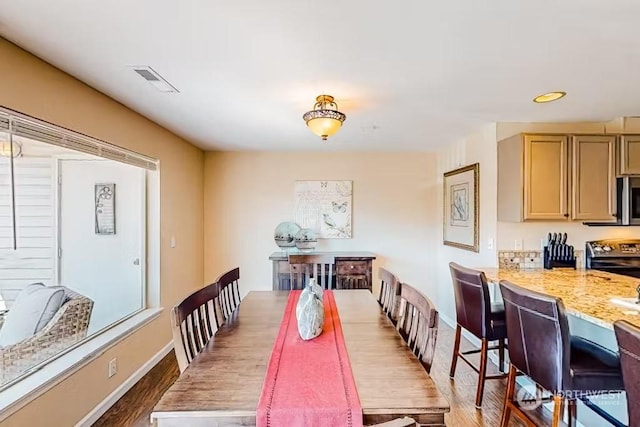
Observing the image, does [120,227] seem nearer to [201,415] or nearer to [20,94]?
[20,94]

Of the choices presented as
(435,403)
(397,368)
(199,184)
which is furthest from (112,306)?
(435,403)

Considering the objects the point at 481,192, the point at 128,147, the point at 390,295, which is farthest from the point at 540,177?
the point at 128,147

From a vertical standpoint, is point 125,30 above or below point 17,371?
above

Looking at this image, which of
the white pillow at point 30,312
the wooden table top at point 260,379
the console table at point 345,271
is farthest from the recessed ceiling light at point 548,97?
the white pillow at point 30,312

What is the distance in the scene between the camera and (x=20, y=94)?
2037 mm

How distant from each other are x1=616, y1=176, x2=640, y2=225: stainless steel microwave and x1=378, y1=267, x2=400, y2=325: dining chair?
7.81 ft

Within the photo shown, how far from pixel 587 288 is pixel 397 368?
1899 millimetres

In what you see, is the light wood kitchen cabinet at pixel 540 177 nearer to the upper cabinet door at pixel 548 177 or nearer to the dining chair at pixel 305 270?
the upper cabinet door at pixel 548 177

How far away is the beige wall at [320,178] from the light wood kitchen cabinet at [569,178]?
6.37ft

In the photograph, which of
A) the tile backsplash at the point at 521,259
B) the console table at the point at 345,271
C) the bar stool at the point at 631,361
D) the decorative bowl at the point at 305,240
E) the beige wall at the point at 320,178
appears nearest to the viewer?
the bar stool at the point at 631,361

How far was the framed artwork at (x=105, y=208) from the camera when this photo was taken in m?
3.47

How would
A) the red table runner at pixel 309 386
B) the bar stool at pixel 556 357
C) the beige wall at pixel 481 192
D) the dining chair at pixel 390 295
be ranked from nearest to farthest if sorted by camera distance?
the red table runner at pixel 309 386 < the bar stool at pixel 556 357 < the dining chair at pixel 390 295 < the beige wall at pixel 481 192

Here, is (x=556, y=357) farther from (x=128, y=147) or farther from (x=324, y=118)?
(x=128, y=147)

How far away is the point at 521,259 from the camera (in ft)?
11.9
